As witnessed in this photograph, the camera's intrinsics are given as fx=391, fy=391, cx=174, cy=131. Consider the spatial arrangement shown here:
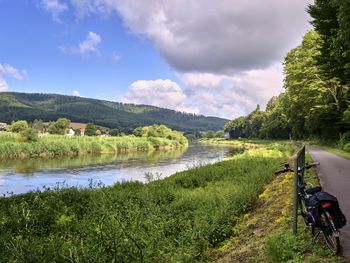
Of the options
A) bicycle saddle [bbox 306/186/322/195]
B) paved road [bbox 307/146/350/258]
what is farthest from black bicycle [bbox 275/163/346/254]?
paved road [bbox 307/146/350/258]

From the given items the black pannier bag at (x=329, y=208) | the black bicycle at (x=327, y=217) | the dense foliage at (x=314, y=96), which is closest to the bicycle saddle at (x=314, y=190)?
the black bicycle at (x=327, y=217)

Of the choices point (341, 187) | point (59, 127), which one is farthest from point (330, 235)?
point (59, 127)

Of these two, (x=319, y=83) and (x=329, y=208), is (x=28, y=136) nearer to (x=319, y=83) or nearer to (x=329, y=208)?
(x=319, y=83)

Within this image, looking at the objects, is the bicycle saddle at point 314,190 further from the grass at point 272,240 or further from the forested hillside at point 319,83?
the forested hillside at point 319,83

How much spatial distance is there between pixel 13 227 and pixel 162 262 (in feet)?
18.2

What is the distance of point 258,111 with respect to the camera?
511 feet

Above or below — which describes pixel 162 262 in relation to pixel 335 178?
below

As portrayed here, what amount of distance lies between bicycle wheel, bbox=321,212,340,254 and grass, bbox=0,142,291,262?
9.39 ft

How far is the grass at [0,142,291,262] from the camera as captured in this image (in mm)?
7902

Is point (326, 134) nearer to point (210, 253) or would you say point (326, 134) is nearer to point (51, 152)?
point (51, 152)

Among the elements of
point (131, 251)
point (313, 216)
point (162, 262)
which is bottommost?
point (162, 262)

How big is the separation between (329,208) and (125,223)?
5844 millimetres

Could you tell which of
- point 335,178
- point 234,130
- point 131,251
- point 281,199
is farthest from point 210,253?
point 234,130

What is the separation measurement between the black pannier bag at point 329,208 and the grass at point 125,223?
113 inches
